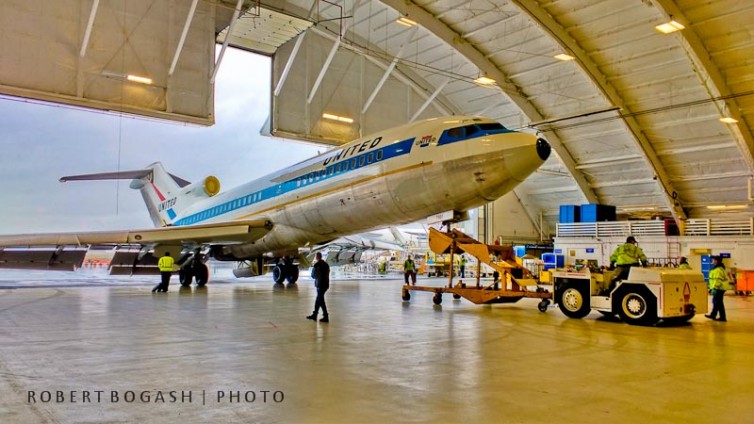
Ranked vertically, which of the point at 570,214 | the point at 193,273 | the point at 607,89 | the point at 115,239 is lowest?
the point at 193,273

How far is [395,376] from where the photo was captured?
5727 mm

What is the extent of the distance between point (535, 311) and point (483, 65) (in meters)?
18.4

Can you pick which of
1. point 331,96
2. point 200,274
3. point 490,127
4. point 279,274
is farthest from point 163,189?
point 490,127

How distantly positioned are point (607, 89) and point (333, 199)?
60.7 ft

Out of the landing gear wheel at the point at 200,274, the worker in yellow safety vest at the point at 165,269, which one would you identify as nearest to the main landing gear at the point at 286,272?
the landing gear wheel at the point at 200,274

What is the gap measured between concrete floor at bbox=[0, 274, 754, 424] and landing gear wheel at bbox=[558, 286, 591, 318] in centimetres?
45

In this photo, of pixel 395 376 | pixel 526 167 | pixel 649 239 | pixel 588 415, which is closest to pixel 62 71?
pixel 526 167

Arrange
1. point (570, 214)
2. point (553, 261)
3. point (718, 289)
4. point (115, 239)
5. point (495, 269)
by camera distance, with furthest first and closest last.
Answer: point (570, 214) < point (553, 261) < point (115, 239) < point (495, 269) < point (718, 289)

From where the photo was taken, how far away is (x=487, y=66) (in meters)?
28.8

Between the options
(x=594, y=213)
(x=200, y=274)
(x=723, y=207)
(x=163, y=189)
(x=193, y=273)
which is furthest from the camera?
(x=723, y=207)

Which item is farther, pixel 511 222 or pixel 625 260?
pixel 511 222

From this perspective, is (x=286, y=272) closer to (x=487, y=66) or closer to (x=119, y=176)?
(x=119, y=176)

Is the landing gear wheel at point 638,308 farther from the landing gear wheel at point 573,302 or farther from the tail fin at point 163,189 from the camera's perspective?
the tail fin at point 163,189

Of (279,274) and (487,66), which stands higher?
(487,66)
